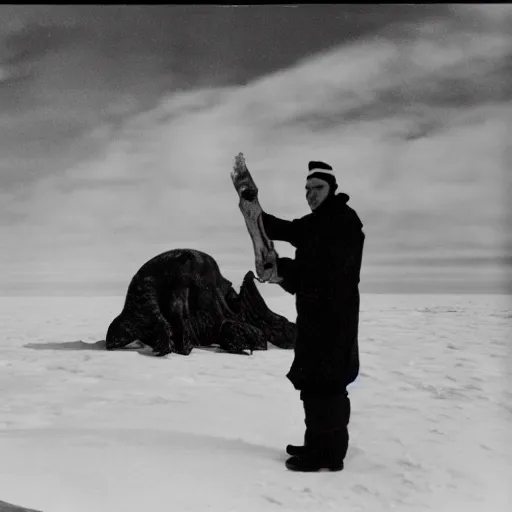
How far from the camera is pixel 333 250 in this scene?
3330 millimetres

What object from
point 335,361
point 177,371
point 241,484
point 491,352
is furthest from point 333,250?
point 491,352

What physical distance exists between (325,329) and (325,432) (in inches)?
20.2

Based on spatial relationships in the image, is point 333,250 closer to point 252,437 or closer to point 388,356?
point 252,437

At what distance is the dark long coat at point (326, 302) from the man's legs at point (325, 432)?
0.06 meters

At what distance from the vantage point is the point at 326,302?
11.0 feet

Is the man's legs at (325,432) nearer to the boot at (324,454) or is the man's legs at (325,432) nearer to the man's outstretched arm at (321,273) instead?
the boot at (324,454)

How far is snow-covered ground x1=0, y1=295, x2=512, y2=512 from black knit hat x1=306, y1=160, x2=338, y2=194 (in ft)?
4.77

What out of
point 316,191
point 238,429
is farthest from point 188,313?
point 316,191

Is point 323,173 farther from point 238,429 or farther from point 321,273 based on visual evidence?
point 238,429

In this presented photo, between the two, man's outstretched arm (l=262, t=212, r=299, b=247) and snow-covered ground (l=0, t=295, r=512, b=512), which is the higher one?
man's outstretched arm (l=262, t=212, r=299, b=247)

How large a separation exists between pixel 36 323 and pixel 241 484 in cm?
730

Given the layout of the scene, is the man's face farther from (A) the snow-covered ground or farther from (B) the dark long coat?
(A) the snow-covered ground

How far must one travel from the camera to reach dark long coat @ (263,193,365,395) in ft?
10.9

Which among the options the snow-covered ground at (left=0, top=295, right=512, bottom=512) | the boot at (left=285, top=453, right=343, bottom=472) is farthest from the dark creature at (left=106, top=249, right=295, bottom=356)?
the boot at (left=285, top=453, right=343, bottom=472)
